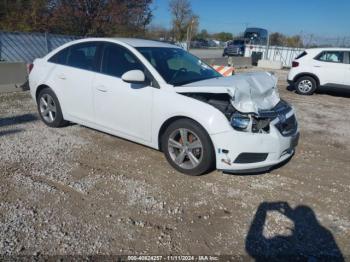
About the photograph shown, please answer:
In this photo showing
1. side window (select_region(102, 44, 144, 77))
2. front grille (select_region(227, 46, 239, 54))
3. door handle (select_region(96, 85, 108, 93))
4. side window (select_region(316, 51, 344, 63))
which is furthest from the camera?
front grille (select_region(227, 46, 239, 54))

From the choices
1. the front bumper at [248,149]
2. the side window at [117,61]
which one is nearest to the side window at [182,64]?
the side window at [117,61]

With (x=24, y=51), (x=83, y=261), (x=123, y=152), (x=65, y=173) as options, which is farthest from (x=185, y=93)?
(x=24, y=51)

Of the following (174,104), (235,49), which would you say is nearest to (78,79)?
(174,104)

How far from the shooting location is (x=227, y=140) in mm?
3715

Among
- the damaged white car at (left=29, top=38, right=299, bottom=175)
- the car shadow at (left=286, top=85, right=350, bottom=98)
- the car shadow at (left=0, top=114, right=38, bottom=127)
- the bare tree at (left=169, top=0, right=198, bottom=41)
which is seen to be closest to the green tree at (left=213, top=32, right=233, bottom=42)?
the bare tree at (left=169, top=0, right=198, bottom=41)

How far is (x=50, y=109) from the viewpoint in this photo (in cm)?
565

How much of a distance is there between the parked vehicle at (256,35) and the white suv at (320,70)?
86.1 feet

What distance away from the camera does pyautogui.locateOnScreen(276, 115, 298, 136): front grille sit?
13.1 feet

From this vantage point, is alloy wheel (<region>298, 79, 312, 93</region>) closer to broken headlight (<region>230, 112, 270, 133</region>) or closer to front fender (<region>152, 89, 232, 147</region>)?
broken headlight (<region>230, 112, 270, 133</region>)

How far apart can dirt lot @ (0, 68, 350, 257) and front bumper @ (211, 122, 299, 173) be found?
0.92 feet

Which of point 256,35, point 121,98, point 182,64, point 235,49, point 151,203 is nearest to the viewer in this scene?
point 151,203

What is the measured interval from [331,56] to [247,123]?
819 cm

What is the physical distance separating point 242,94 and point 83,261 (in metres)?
2.51

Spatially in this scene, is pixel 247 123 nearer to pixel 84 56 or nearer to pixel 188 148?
pixel 188 148
